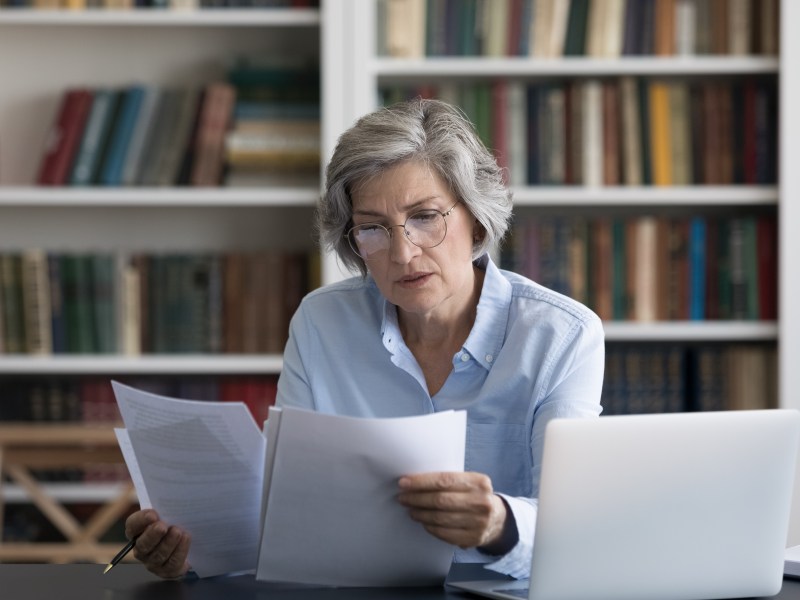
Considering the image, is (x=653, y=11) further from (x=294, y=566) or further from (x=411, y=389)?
(x=294, y=566)

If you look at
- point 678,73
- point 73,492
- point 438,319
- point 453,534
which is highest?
point 678,73

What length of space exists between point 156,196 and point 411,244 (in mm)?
1400

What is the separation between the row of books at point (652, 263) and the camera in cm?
281

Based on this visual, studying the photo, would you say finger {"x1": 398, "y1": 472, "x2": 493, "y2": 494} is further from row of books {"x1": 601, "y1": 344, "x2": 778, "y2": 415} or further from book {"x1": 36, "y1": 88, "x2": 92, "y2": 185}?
book {"x1": 36, "y1": 88, "x2": 92, "y2": 185}

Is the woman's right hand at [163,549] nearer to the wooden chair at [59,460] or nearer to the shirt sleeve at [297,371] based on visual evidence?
the shirt sleeve at [297,371]

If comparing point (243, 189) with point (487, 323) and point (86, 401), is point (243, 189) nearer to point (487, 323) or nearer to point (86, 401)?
point (86, 401)

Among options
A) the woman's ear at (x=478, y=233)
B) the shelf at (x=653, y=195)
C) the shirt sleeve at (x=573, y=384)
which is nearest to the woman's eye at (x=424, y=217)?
the woman's ear at (x=478, y=233)

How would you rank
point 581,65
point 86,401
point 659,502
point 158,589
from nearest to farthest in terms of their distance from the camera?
point 659,502 → point 158,589 → point 581,65 → point 86,401

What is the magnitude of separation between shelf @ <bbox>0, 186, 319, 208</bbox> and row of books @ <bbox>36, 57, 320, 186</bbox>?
4cm

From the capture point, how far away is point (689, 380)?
2844 millimetres

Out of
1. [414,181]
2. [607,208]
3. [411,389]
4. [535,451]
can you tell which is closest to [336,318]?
[411,389]

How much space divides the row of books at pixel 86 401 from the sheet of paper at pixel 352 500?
1.66 m

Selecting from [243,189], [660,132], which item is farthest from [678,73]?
[243,189]

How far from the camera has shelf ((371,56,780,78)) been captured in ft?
9.05
